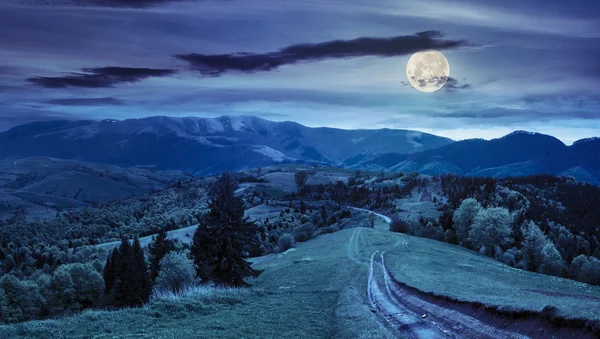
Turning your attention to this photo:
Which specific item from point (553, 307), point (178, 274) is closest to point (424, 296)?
point (553, 307)

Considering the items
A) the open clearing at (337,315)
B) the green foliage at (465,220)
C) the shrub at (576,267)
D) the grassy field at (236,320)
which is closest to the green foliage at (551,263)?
the shrub at (576,267)

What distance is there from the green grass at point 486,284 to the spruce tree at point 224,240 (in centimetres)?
1783

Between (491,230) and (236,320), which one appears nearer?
(236,320)

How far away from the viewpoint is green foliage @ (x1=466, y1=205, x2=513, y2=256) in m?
102

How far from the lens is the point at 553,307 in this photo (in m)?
21.0

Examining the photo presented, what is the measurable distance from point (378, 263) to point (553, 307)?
38.0 meters

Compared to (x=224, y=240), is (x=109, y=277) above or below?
below

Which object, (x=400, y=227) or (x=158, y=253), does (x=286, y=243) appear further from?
(x=400, y=227)

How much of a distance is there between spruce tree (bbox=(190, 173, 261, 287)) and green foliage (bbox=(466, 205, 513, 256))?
73.8 metres

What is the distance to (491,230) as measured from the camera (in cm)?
10275

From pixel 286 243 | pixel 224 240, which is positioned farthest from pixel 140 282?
pixel 224 240

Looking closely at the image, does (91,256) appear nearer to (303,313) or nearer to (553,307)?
(303,313)

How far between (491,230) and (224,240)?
77720 mm

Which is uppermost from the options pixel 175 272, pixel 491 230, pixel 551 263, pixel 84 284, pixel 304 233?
pixel 491 230
